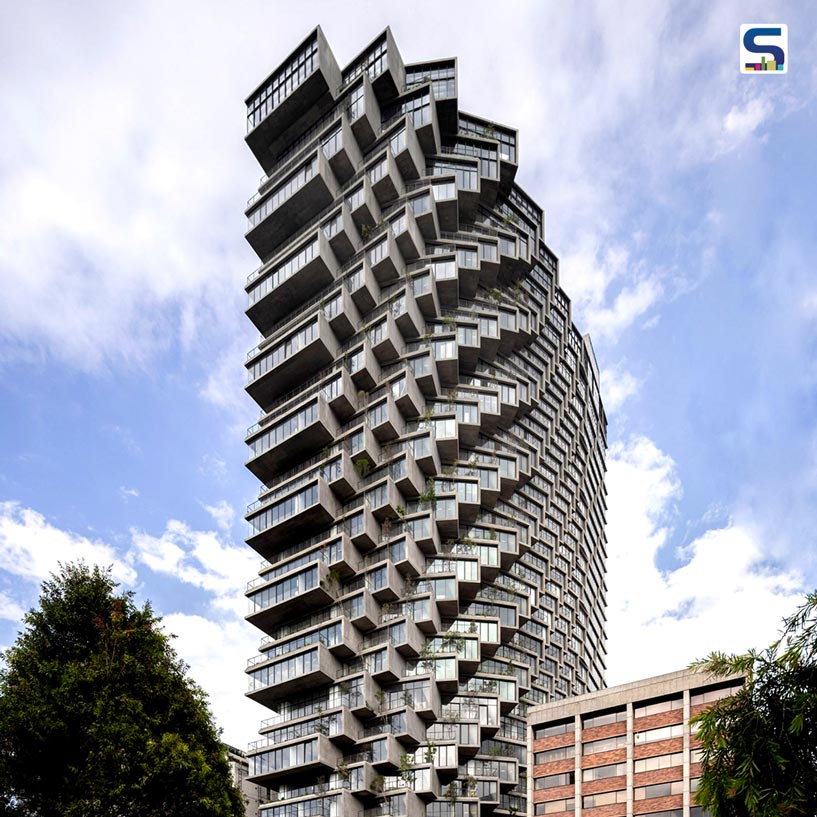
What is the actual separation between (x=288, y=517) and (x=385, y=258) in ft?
95.7

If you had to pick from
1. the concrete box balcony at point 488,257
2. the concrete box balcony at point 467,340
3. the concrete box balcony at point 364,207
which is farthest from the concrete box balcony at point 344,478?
the concrete box balcony at point 488,257

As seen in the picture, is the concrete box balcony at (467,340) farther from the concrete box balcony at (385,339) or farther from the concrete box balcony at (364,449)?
the concrete box balcony at (364,449)

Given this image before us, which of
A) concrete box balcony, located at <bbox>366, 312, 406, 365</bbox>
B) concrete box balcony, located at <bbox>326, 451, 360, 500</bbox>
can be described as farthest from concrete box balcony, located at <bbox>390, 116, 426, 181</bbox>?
concrete box balcony, located at <bbox>326, 451, 360, 500</bbox>

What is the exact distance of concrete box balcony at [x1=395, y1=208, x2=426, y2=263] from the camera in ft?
341

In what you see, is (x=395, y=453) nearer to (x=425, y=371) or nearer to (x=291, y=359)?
(x=425, y=371)

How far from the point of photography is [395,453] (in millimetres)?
97500

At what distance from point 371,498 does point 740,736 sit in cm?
7417

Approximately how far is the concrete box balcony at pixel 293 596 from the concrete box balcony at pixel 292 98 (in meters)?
53.8

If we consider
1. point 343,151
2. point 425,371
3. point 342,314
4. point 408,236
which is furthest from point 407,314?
point 343,151

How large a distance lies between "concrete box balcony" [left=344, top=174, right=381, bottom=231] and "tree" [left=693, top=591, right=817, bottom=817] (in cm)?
8791

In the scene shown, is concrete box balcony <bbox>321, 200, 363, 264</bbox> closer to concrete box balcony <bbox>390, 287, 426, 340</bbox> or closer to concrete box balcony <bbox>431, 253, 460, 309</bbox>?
concrete box balcony <bbox>390, 287, 426, 340</bbox>

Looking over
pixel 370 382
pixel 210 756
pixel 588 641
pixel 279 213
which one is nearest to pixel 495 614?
pixel 370 382

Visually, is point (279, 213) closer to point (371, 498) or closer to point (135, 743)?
point (371, 498)

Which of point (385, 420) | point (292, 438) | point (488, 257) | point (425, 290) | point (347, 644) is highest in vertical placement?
point (488, 257)
